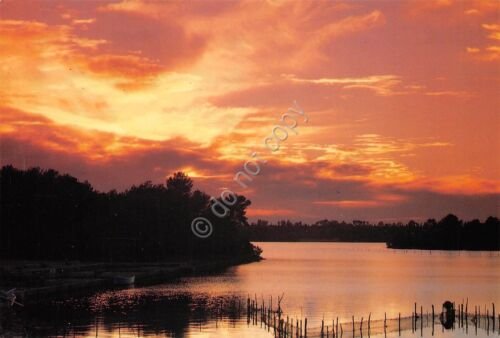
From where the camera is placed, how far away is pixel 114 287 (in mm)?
120188

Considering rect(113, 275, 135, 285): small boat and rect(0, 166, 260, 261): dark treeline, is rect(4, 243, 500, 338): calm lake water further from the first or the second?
rect(0, 166, 260, 261): dark treeline

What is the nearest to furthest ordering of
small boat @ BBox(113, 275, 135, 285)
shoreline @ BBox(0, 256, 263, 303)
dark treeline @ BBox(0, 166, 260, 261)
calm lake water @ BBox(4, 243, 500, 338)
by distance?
calm lake water @ BBox(4, 243, 500, 338) → shoreline @ BBox(0, 256, 263, 303) → small boat @ BBox(113, 275, 135, 285) → dark treeline @ BBox(0, 166, 260, 261)

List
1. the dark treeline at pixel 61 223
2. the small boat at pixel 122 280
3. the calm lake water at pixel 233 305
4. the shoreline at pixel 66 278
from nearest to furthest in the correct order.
A: 1. the calm lake water at pixel 233 305
2. the shoreline at pixel 66 278
3. the small boat at pixel 122 280
4. the dark treeline at pixel 61 223

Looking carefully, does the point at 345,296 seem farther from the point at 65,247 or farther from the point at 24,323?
the point at 65,247

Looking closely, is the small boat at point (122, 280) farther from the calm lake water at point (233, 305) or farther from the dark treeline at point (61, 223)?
the dark treeline at point (61, 223)

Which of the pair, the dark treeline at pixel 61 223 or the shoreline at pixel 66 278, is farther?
the dark treeline at pixel 61 223

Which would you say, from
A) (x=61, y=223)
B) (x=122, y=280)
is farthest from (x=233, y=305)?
(x=61, y=223)

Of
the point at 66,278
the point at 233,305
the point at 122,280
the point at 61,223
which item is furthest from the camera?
the point at 61,223

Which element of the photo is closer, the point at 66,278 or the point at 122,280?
the point at 66,278

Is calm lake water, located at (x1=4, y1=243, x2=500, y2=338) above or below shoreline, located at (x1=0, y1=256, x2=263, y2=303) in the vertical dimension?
below

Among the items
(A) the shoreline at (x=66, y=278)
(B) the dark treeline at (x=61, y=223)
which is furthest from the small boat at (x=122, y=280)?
(B) the dark treeline at (x=61, y=223)

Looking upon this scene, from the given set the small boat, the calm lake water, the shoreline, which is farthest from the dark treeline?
the small boat

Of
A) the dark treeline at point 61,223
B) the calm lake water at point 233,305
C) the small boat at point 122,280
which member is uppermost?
the dark treeline at point 61,223

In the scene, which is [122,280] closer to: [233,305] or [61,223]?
[233,305]
